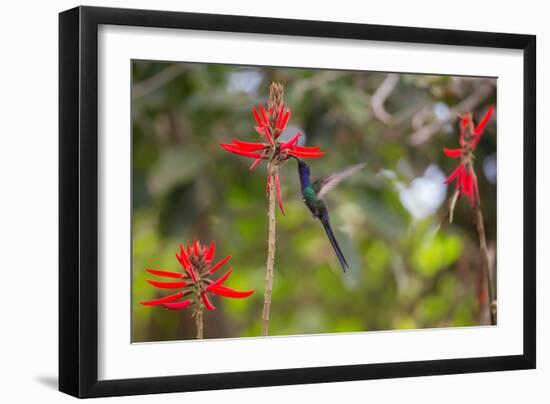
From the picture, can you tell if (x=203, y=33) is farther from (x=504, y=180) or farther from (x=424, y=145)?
(x=504, y=180)

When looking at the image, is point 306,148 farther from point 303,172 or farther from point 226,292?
point 226,292

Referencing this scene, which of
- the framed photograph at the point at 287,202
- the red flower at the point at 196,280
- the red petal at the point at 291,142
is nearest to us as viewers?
the framed photograph at the point at 287,202

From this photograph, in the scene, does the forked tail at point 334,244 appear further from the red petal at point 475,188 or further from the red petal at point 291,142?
the red petal at point 475,188

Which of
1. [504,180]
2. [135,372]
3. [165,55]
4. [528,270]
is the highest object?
[165,55]

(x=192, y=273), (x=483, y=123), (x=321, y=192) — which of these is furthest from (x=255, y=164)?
(x=483, y=123)

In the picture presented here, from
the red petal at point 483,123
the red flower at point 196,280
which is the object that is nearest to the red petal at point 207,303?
the red flower at point 196,280

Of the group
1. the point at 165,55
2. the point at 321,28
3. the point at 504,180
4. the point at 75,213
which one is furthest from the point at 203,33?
the point at 504,180
